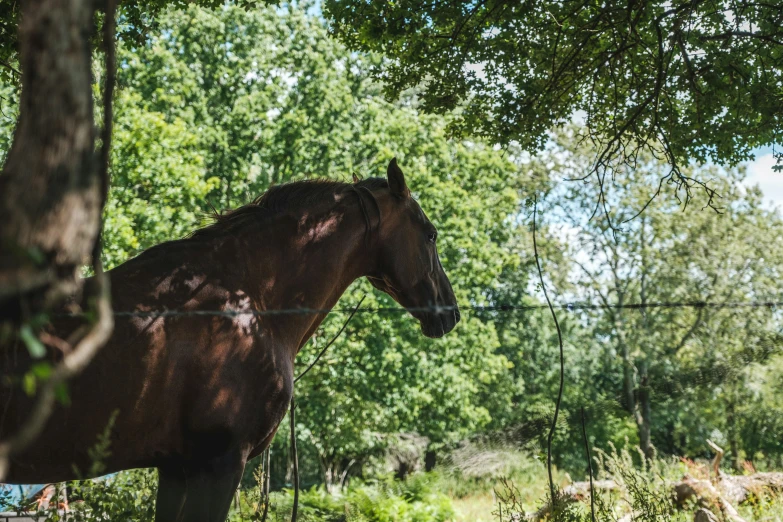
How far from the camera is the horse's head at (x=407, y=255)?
4449mm

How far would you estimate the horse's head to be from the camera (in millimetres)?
4449

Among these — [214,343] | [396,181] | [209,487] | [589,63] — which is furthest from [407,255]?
[589,63]

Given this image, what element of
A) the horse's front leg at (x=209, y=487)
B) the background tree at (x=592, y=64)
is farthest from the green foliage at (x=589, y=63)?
the horse's front leg at (x=209, y=487)

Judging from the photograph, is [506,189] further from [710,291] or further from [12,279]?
[12,279]

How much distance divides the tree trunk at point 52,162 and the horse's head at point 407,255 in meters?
2.86

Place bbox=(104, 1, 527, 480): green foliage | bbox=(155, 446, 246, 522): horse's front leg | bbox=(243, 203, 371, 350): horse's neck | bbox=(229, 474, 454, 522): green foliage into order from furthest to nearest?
bbox=(104, 1, 527, 480): green foliage, bbox=(229, 474, 454, 522): green foliage, bbox=(243, 203, 371, 350): horse's neck, bbox=(155, 446, 246, 522): horse's front leg

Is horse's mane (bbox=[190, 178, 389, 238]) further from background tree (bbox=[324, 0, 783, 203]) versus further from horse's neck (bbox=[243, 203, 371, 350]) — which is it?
background tree (bbox=[324, 0, 783, 203])

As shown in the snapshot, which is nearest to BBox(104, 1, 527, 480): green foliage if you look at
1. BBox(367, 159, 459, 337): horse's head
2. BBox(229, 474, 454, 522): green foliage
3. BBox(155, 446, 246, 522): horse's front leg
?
BBox(229, 474, 454, 522): green foliage

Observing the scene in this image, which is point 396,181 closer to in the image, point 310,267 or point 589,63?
point 310,267

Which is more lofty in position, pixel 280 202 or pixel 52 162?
pixel 280 202

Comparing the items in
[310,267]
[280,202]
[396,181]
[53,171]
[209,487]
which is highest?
[396,181]

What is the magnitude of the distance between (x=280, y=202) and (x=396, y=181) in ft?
2.56

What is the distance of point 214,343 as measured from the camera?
138 inches

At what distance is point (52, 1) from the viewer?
5.26 feet
